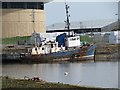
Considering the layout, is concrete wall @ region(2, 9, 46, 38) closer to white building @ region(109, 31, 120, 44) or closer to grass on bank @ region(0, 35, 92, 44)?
grass on bank @ region(0, 35, 92, 44)

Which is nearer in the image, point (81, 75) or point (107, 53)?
point (81, 75)

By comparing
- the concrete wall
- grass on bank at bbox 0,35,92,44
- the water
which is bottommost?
the water

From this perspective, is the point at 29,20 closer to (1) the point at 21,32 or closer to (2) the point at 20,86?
(1) the point at 21,32

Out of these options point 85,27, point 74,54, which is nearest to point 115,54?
point 74,54

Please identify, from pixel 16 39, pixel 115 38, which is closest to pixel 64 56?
pixel 115 38

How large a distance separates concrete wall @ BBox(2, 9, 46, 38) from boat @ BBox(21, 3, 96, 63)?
525 inches

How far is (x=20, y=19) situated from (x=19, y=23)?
1.82ft

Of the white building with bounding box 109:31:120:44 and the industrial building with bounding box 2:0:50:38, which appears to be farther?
the industrial building with bounding box 2:0:50:38

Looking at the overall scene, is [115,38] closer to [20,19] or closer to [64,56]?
[64,56]

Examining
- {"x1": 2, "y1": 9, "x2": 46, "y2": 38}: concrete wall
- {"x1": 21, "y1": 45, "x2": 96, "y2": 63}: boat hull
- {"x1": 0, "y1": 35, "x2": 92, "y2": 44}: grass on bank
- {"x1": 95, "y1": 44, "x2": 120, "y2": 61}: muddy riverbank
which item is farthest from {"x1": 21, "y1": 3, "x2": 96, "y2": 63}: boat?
{"x1": 2, "y1": 9, "x2": 46, "y2": 38}: concrete wall

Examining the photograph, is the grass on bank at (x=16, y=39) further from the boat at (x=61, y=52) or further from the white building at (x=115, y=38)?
the boat at (x=61, y=52)

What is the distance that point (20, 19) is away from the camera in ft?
134

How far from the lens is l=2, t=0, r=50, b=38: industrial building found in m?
40.5

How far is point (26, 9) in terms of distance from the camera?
42125 mm
